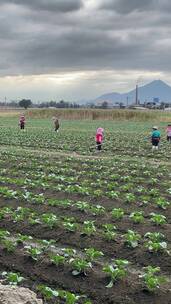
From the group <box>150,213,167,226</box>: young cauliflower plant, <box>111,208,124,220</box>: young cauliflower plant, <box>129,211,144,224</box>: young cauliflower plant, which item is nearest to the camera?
<box>150,213,167,226</box>: young cauliflower plant

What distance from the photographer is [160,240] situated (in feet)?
34.0

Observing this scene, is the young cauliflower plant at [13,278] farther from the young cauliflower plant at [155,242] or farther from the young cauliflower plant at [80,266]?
the young cauliflower plant at [155,242]

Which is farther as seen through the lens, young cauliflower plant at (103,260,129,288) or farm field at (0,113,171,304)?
young cauliflower plant at (103,260,129,288)

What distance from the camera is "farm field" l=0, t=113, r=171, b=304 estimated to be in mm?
7809

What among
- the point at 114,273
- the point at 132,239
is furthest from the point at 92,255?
the point at 132,239

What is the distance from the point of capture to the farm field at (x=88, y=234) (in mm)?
7809

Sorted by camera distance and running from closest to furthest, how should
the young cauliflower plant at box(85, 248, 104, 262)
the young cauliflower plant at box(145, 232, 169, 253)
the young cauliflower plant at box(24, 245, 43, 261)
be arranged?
the young cauliflower plant at box(85, 248, 104, 262)
the young cauliflower plant at box(24, 245, 43, 261)
the young cauliflower plant at box(145, 232, 169, 253)

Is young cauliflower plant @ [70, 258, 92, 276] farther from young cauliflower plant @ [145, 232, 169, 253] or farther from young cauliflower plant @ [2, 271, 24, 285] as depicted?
young cauliflower plant @ [145, 232, 169, 253]

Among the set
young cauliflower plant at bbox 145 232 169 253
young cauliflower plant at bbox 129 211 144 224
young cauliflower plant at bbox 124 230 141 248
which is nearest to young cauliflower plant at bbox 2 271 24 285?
young cauliflower plant at bbox 124 230 141 248

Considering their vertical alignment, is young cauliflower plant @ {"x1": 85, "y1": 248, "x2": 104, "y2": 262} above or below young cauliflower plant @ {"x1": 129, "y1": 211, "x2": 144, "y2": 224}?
above

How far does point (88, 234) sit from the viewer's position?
10477 mm

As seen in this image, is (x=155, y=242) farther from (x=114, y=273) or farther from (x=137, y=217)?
(x=114, y=273)

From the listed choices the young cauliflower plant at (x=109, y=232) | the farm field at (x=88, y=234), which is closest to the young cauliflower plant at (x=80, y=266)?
the farm field at (x=88, y=234)

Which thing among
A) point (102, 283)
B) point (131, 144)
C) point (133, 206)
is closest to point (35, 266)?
point (102, 283)
